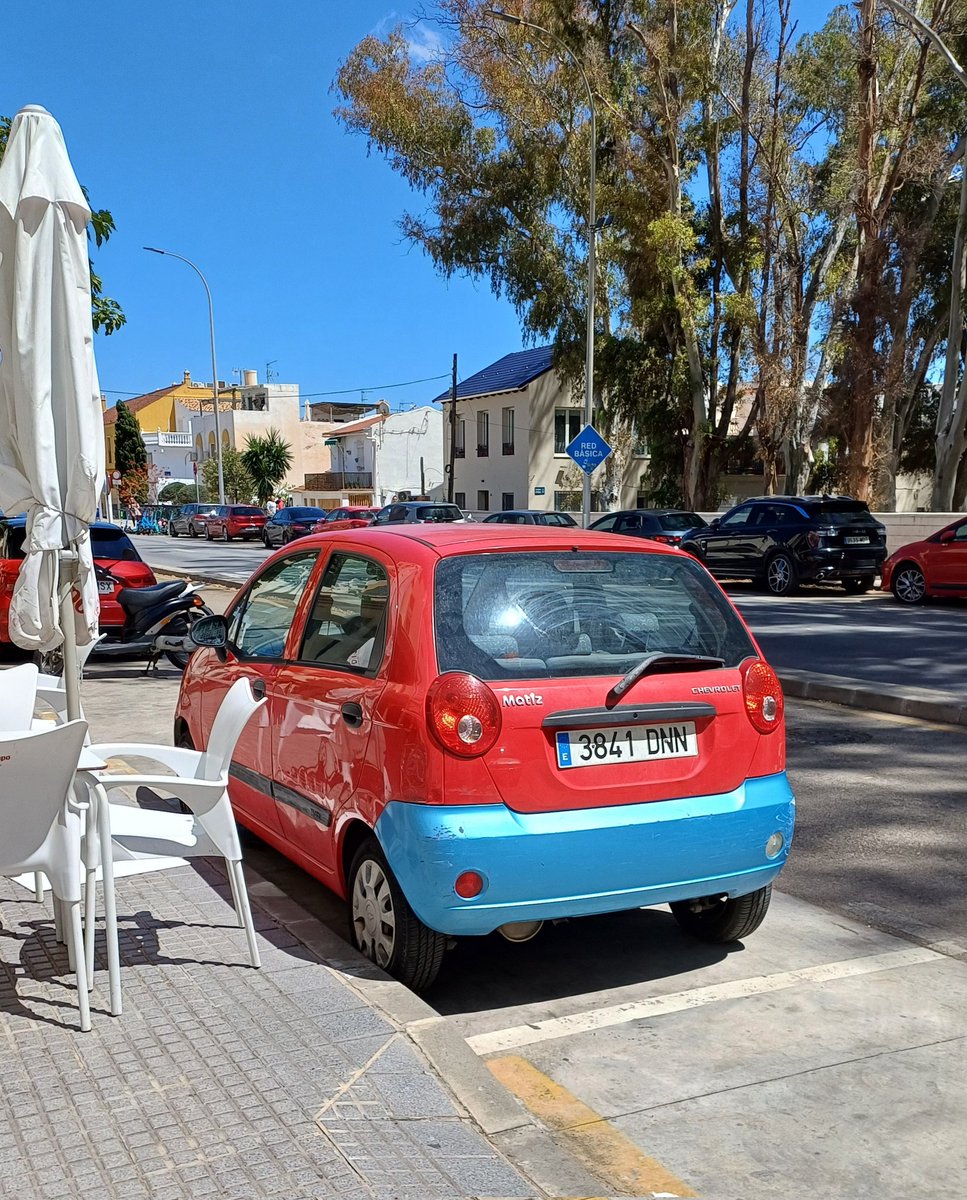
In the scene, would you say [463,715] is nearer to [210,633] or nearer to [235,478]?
[210,633]

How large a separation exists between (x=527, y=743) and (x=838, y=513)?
18.4m

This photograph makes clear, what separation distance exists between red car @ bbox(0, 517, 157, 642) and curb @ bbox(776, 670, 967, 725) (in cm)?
697

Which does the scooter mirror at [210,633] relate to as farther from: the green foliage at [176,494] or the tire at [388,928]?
the green foliage at [176,494]

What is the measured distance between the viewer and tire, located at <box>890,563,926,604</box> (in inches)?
725

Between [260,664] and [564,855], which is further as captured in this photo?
[260,664]

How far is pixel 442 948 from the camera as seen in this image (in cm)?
407

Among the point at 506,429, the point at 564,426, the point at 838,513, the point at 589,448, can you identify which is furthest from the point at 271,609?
the point at 506,429

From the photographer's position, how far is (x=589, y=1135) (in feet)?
10.6

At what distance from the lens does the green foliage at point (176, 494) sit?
92062 mm

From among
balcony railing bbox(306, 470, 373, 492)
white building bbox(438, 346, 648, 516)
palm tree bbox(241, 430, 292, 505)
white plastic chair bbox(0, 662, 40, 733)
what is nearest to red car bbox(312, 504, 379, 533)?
white building bbox(438, 346, 648, 516)

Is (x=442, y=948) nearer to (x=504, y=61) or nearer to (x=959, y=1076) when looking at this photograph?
(x=959, y=1076)

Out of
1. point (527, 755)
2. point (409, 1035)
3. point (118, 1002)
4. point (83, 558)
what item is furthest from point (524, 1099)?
point (83, 558)

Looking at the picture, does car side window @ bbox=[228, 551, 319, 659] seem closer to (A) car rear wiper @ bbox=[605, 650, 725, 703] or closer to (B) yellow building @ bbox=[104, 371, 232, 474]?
(A) car rear wiper @ bbox=[605, 650, 725, 703]

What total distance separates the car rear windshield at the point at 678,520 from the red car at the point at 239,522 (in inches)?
1129
